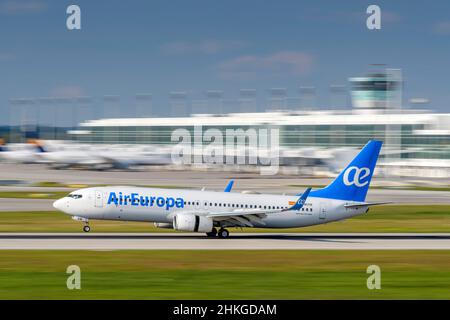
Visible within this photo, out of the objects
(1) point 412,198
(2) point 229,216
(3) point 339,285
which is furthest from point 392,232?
(1) point 412,198

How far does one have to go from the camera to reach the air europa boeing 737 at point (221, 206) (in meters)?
49.9

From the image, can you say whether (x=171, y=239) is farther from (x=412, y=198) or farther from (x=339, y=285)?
(x=412, y=198)

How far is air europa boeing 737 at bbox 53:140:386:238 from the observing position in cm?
4988

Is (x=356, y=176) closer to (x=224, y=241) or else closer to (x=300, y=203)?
(x=300, y=203)

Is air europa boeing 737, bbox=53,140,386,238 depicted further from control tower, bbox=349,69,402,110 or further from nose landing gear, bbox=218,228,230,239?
control tower, bbox=349,69,402,110

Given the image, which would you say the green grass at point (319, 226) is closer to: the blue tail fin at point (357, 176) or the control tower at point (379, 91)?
the blue tail fin at point (357, 176)

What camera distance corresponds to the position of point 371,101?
198 metres

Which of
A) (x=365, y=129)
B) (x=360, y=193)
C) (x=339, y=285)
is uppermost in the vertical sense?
(x=365, y=129)

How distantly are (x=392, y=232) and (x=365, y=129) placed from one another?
468 feet

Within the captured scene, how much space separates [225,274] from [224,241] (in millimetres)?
14594

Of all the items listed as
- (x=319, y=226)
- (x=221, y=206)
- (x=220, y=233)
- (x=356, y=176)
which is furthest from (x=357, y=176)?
(x=319, y=226)

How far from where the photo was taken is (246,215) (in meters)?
50.6

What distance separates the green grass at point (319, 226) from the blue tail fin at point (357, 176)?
6.49 meters

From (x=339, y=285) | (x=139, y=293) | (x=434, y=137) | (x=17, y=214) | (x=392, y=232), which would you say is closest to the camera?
(x=139, y=293)
